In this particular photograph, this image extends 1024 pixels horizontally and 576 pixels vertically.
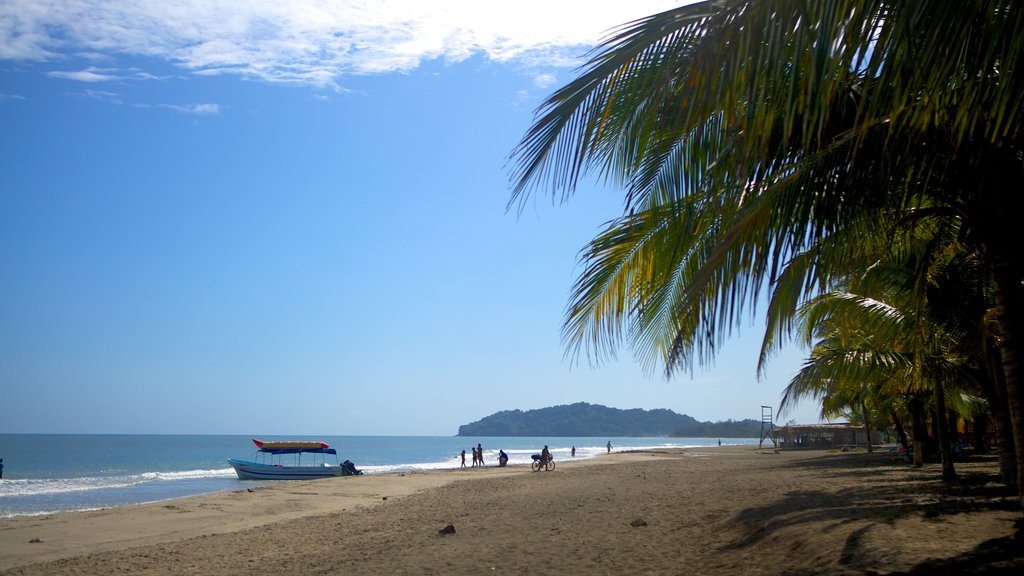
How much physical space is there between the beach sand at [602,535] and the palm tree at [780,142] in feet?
5.24

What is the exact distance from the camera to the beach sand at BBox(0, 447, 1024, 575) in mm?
6359

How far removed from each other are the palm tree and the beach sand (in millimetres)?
1599

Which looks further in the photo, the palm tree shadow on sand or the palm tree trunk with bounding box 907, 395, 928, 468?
the palm tree trunk with bounding box 907, 395, 928, 468

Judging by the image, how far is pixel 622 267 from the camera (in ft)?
Answer: 16.8

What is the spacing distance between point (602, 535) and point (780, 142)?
22.0 ft

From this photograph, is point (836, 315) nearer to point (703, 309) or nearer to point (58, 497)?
point (703, 309)

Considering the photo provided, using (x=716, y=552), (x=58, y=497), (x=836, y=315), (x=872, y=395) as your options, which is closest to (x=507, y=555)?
(x=716, y=552)

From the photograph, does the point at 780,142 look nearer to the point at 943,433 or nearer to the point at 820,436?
the point at 943,433

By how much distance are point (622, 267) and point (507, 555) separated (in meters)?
4.99

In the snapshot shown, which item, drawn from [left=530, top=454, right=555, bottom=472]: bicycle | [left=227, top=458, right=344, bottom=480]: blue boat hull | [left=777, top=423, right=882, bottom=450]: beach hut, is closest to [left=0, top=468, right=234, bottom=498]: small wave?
[left=227, top=458, right=344, bottom=480]: blue boat hull

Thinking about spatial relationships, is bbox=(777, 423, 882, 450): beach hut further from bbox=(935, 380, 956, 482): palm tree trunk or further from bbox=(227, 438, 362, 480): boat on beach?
bbox=(935, 380, 956, 482): palm tree trunk

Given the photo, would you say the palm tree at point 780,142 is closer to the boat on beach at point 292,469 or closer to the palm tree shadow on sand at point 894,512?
the palm tree shadow on sand at point 894,512

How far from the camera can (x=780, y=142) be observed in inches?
179

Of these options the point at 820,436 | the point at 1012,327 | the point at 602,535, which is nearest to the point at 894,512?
the point at 602,535
